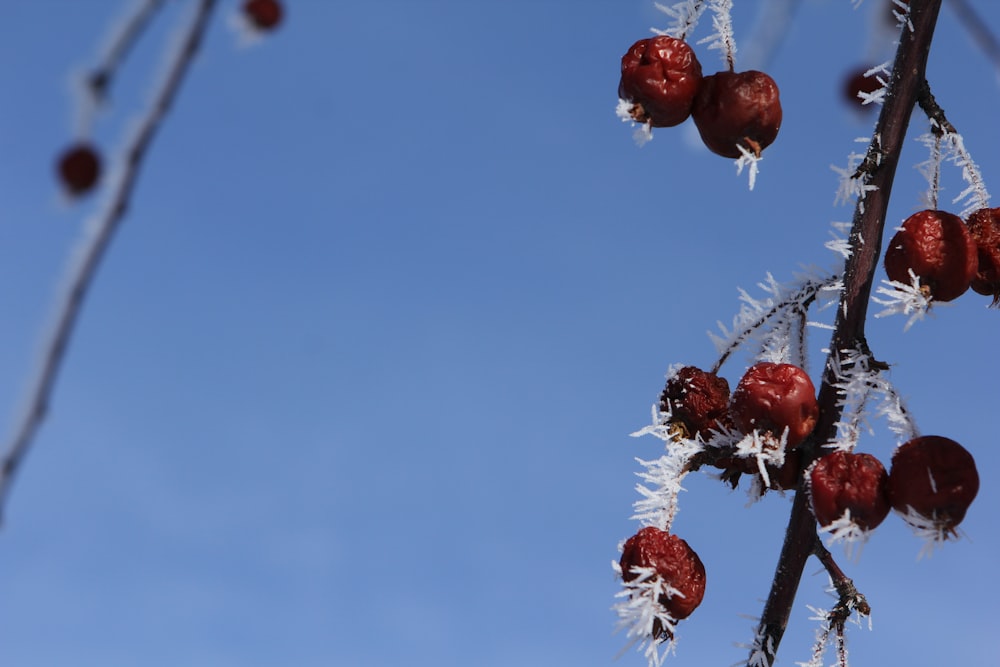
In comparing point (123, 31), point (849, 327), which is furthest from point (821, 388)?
point (123, 31)

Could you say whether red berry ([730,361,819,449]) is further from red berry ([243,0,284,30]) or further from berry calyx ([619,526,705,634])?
red berry ([243,0,284,30])

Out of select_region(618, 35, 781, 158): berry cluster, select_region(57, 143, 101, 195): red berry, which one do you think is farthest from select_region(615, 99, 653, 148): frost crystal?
select_region(57, 143, 101, 195): red berry

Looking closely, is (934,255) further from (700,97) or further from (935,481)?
(700,97)

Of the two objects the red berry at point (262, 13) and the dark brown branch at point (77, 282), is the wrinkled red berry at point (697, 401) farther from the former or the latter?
the dark brown branch at point (77, 282)

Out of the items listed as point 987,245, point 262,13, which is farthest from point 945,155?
point 262,13

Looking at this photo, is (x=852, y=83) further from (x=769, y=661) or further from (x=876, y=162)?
(x=769, y=661)

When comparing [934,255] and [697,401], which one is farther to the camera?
[697,401]
